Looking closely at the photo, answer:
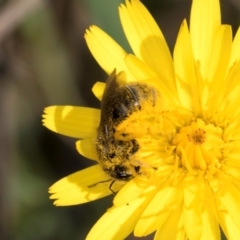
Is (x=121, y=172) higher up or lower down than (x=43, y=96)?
lower down

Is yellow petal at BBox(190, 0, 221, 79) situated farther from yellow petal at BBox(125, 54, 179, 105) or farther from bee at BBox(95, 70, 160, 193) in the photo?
bee at BBox(95, 70, 160, 193)

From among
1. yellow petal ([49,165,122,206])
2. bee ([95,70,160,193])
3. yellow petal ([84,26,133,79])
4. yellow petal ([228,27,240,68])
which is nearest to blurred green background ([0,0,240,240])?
yellow petal ([49,165,122,206])

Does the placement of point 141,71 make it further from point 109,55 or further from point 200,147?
point 200,147

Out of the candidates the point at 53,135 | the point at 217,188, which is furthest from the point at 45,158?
the point at 217,188

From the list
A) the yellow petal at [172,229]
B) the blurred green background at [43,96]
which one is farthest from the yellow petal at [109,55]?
the blurred green background at [43,96]

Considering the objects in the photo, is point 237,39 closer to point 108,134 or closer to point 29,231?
point 108,134

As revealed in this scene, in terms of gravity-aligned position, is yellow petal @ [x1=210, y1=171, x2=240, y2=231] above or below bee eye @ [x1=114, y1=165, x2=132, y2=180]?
below

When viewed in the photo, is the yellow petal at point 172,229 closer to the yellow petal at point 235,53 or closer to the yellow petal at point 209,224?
the yellow petal at point 209,224

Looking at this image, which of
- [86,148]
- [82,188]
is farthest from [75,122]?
[82,188]
